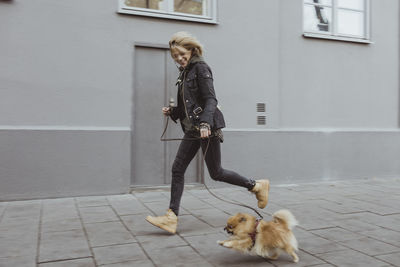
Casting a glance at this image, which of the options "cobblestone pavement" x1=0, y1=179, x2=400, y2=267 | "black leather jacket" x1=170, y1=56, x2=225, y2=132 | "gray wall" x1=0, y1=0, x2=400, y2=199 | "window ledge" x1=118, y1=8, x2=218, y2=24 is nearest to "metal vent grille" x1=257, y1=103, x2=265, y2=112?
"gray wall" x1=0, y1=0, x2=400, y2=199

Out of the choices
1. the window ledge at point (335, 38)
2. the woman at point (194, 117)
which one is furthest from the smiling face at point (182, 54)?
the window ledge at point (335, 38)

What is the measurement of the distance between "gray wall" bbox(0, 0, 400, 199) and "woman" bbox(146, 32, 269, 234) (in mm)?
2176

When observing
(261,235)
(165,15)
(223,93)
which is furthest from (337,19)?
(261,235)

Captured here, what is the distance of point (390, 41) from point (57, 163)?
22.7ft

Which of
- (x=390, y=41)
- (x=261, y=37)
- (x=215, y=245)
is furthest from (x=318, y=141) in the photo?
(x=215, y=245)

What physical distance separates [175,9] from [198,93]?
3120mm

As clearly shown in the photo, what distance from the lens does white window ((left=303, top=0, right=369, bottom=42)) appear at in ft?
23.9

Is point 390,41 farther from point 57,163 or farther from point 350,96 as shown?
point 57,163

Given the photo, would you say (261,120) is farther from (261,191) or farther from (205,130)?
(205,130)

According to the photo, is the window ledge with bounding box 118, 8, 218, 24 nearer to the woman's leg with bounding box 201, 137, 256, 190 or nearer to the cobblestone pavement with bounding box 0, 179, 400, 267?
the cobblestone pavement with bounding box 0, 179, 400, 267

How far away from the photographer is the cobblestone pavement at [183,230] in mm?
3125

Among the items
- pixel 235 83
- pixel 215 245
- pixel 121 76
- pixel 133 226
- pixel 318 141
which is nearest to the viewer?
pixel 215 245

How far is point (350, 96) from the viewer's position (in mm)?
7504

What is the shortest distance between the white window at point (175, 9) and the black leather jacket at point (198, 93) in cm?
265
